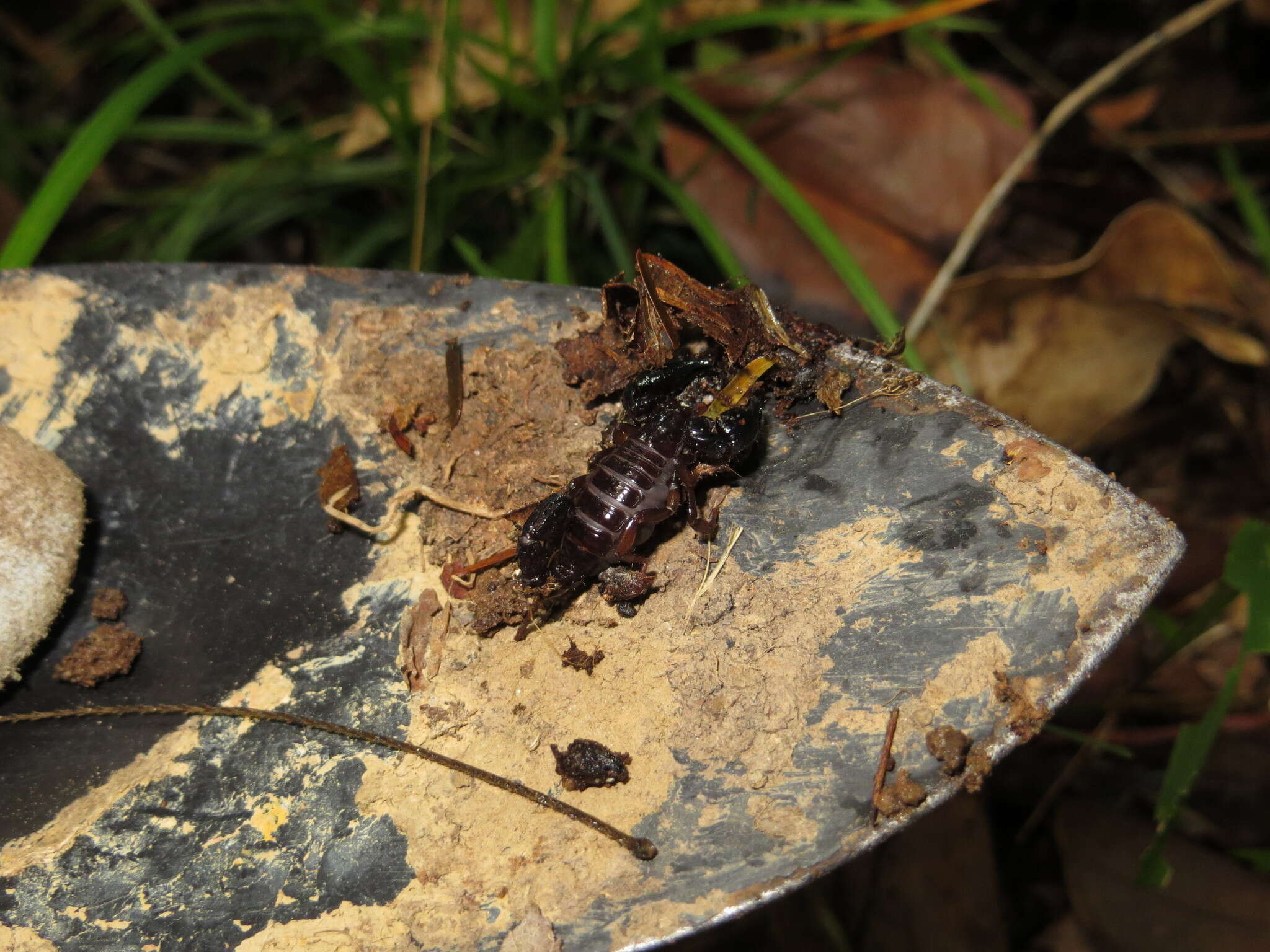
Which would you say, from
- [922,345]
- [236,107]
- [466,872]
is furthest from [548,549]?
[236,107]

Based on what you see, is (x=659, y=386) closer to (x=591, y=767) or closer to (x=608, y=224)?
(x=591, y=767)

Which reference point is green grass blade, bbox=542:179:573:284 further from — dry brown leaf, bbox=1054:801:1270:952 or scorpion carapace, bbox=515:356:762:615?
dry brown leaf, bbox=1054:801:1270:952

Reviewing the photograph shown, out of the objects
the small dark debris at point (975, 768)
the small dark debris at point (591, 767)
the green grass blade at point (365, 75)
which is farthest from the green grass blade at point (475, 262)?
the small dark debris at point (975, 768)

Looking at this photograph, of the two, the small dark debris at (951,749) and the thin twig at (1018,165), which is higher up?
the thin twig at (1018,165)

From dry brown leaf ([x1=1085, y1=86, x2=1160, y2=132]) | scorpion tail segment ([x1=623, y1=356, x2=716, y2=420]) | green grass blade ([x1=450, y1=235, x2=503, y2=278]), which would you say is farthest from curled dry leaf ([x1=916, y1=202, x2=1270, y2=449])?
green grass blade ([x1=450, y1=235, x2=503, y2=278])

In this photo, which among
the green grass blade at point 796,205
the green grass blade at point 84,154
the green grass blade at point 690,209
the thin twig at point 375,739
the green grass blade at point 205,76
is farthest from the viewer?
the green grass blade at point 205,76

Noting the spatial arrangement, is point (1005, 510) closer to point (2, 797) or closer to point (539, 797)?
point (539, 797)

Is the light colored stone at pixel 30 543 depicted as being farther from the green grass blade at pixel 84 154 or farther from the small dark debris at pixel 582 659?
the small dark debris at pixel 582 659
